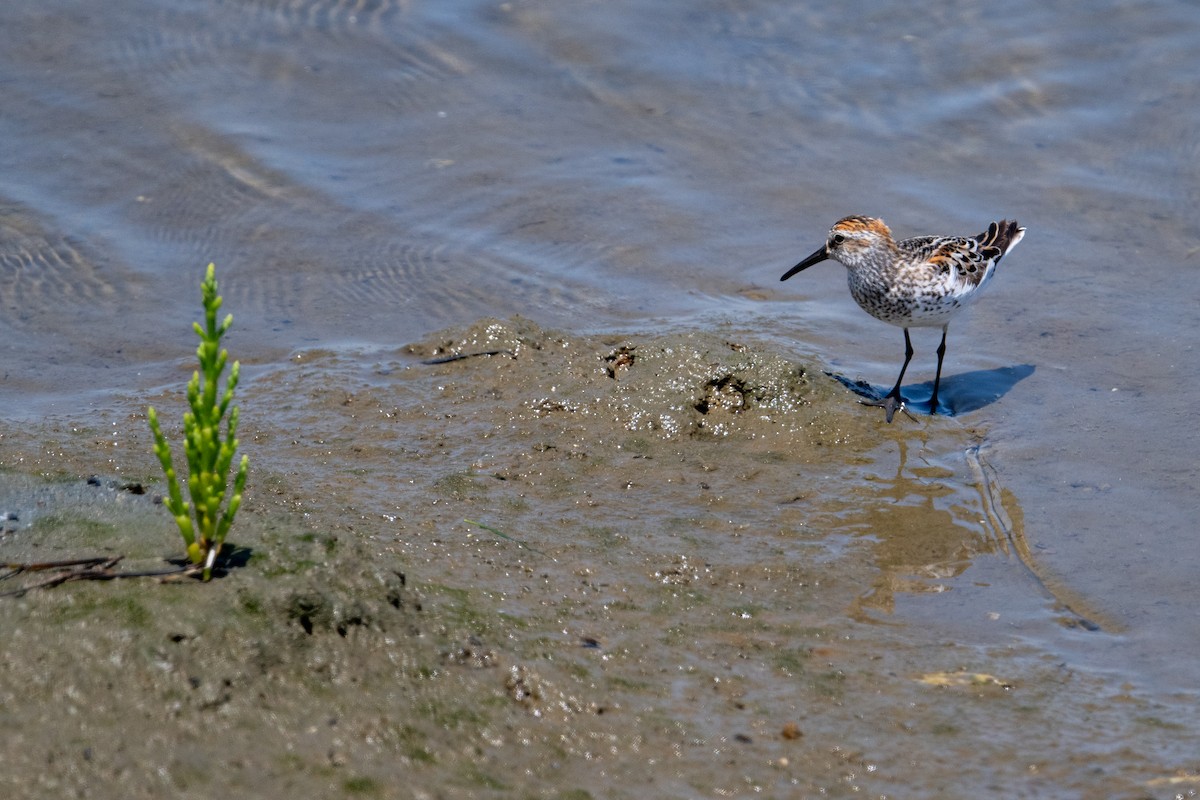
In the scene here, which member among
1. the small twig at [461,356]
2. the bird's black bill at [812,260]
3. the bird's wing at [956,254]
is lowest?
the small twig at [461,356]

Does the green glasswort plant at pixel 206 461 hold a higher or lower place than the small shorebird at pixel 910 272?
lower

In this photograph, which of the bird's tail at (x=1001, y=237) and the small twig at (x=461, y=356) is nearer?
the small twig at (x=461, y=356)

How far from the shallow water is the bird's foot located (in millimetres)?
95

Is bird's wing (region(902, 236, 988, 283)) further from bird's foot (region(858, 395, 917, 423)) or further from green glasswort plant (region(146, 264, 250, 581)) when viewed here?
green glasswort plant (region(146, 264, 250, 581))

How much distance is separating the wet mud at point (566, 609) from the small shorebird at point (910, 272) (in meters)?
0.84

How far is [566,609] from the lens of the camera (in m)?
4.76

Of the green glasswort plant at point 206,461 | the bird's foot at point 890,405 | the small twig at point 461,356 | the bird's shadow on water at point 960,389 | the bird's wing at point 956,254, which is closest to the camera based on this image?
the green glasswort plant at point 206,461

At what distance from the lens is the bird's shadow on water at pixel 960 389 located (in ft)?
24.8

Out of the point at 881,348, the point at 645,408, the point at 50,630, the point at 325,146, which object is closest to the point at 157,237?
the point at 325,146

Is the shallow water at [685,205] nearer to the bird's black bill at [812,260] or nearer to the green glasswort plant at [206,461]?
the bird's black bill at [812,260]

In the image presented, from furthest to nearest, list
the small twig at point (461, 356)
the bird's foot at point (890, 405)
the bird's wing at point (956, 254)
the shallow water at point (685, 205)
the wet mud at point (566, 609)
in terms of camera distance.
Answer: the bird's wing at point (956, 254) → the small twig at point (461, 356) → the bird's foot at point (890, 405) → the shallow water at point (685, 205) → the wet mud at point (566, 609)

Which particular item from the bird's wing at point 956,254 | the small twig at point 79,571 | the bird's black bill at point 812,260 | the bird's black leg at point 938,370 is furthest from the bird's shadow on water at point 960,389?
the small twig at point 79,571

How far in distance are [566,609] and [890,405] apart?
3.11 metres

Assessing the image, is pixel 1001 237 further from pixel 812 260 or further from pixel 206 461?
pixel 206 461
